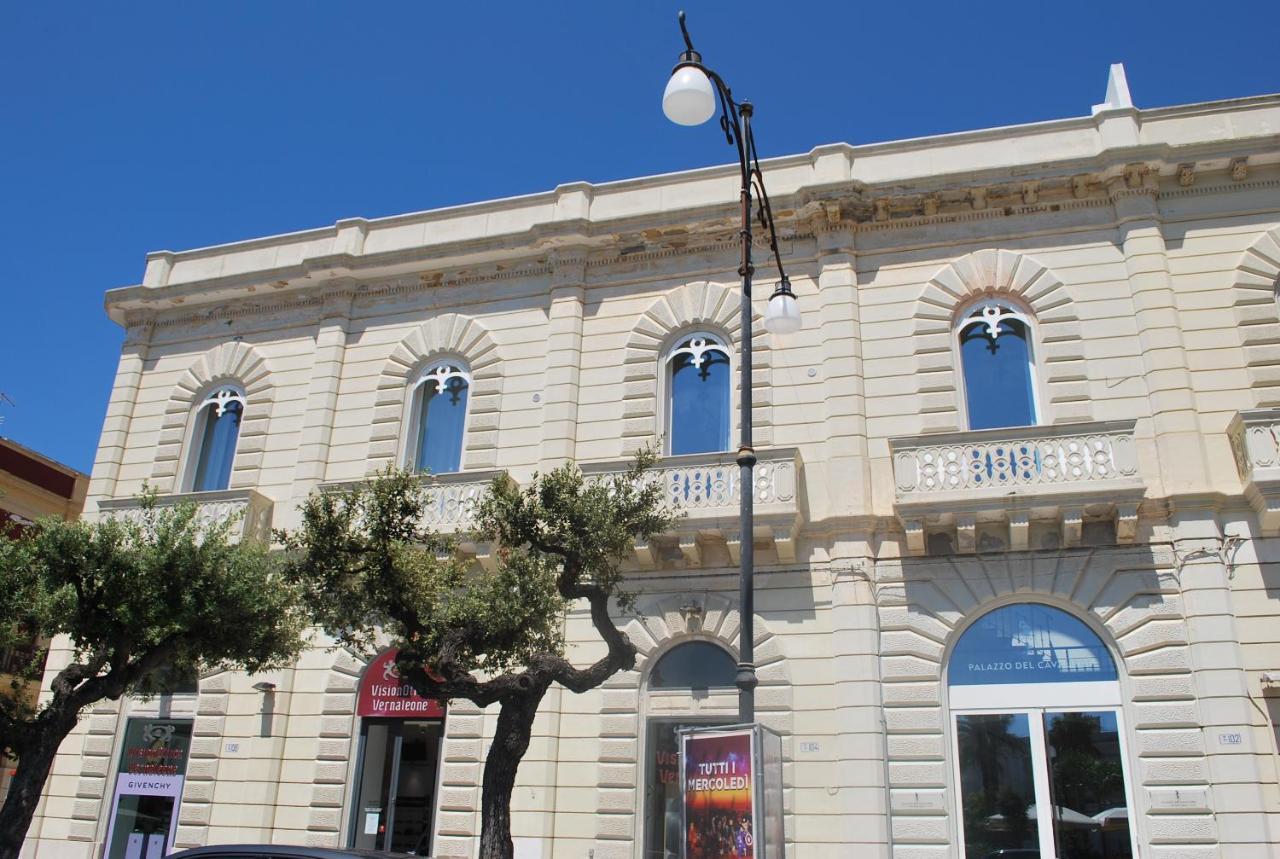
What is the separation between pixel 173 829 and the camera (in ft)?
59.0

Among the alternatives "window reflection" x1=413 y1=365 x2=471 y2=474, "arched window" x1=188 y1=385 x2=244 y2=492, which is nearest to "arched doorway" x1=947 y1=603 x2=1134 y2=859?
"window reflection" x1=413 y1=365 x2=471 y2=474

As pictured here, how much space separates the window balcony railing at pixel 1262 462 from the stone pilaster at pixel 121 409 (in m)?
20.3

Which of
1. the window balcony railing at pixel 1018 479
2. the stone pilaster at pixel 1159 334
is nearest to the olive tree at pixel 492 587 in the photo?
the window balcony railing at pixel 1018 479

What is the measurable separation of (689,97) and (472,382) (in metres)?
10.7

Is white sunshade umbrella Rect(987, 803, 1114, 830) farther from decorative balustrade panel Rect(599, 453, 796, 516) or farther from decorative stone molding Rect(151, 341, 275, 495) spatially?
decorative stone molding Rect(151, 341, 275, 495)

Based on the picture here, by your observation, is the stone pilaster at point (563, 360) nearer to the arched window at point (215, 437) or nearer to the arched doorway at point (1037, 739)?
the arched window at point (215, 437)

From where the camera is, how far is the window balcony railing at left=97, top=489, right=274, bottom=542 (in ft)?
62.9

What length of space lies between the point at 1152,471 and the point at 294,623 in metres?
12.9

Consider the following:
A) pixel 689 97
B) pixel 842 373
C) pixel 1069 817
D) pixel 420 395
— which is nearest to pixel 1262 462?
A: pixel 1069 817

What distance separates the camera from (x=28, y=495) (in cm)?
2575

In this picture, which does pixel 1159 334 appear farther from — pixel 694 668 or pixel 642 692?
pixel 642 692

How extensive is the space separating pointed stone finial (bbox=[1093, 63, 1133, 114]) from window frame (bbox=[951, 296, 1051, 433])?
3.86 m

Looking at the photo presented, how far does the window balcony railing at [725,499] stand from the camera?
53.0ft

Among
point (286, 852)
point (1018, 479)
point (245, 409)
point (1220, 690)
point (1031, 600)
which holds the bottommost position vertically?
point (286, 852)
